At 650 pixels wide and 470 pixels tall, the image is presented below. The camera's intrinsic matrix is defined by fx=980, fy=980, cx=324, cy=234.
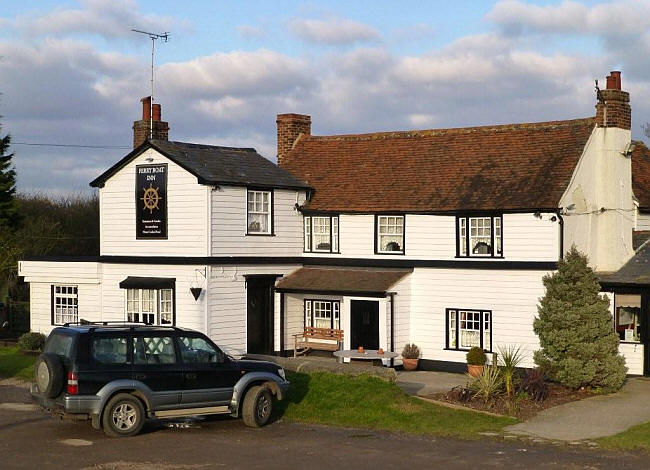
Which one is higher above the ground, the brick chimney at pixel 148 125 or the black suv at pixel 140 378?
the brick chimney at pixel 148 125

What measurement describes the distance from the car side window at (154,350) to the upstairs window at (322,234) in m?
13.9

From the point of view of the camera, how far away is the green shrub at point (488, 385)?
21578mm

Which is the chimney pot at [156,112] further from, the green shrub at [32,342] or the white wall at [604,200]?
the white wall at [604,200]

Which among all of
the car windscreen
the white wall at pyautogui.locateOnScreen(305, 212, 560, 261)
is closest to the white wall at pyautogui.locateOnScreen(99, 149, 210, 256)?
the white wall at pyautogui.locateOnScreen(305, 212, 560, 261)

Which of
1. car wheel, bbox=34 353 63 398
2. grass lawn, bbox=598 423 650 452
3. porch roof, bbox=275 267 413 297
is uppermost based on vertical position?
porch roof, bbox=275 267 413 297

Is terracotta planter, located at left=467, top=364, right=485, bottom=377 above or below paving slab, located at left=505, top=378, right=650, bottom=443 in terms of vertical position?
above

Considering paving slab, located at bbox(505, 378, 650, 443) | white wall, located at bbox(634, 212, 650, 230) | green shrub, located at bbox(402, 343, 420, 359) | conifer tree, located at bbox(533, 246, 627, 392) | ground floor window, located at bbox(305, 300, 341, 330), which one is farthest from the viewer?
white wall, located at bbox(634, 212, 650, 230)

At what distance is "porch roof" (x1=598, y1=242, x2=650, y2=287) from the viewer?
89.8ft

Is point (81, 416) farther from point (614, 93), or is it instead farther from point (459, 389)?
point (614, 93)

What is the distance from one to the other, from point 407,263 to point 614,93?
7.92 meters

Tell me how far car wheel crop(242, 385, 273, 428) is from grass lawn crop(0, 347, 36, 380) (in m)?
9.90

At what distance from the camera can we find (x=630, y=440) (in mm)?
17688

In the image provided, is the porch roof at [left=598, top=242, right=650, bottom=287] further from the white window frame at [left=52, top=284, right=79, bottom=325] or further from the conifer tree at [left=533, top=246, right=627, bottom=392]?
the white window frame at [left=52, top=284, right=79, bottom=325]

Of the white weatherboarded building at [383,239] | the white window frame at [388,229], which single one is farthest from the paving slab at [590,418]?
the white window frame at [388,229]
